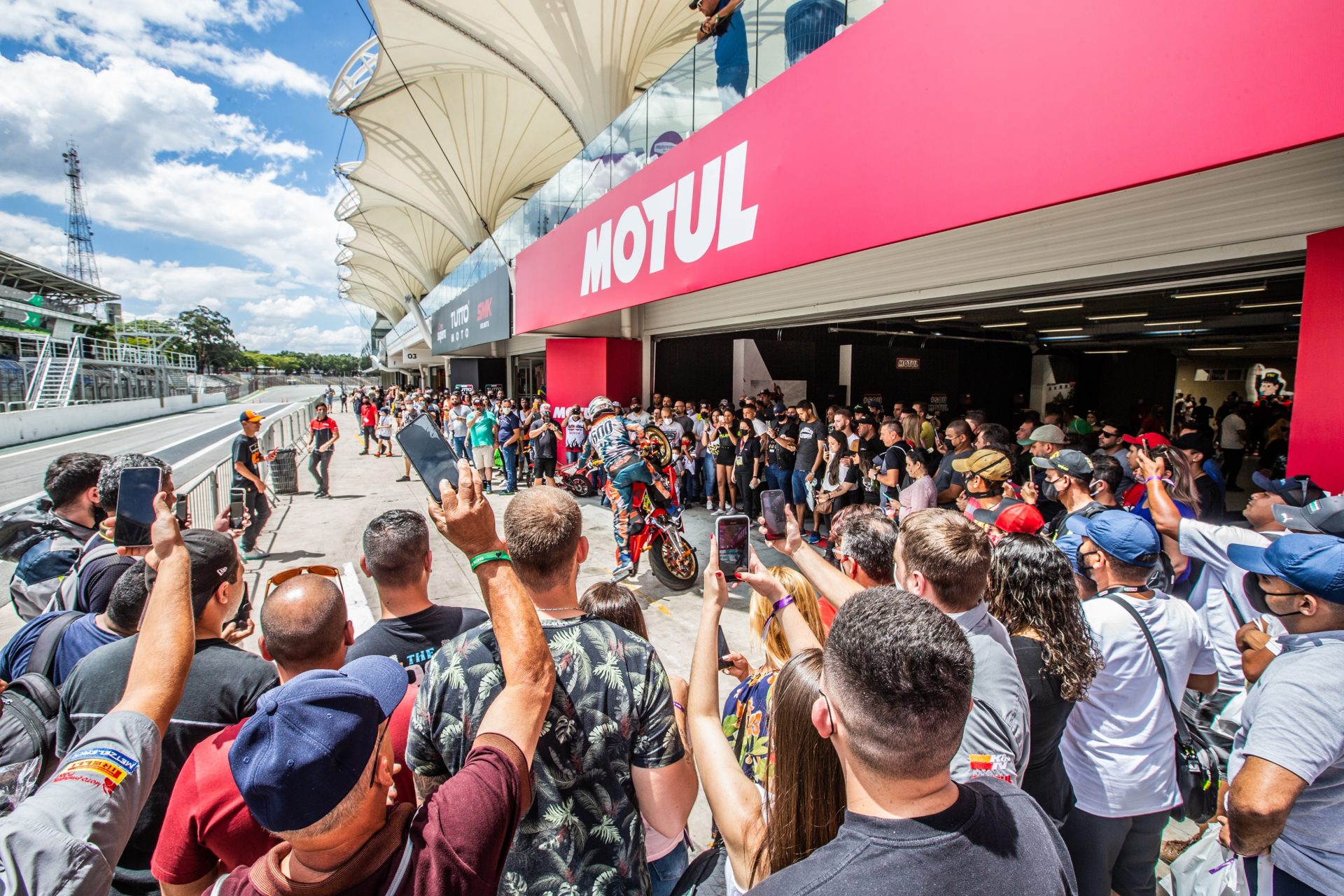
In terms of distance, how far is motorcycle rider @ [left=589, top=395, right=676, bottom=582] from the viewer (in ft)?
19.6

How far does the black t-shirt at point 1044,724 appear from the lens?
1.86 m

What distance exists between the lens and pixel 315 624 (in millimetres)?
1824

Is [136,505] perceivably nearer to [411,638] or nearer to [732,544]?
[411,638]

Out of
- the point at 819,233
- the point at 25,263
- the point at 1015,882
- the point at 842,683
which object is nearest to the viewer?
the point at 1015,882

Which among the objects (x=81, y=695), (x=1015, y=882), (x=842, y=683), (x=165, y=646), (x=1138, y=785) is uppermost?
(x=842, y=683)

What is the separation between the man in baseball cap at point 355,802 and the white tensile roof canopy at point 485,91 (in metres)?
16.6

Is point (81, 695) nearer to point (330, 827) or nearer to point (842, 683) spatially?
point (330, 827)

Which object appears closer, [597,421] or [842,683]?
[842,683]

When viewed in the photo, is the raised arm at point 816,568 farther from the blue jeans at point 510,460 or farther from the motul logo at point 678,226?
the blue jeans at point 510,460


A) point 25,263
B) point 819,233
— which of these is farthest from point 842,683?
point 25,263

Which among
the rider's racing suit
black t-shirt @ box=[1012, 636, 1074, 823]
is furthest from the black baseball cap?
the rider's racing suit

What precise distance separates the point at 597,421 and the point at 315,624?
4710 millimetres

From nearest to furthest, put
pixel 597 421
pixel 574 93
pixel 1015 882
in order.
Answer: pixel 1015 882, pixel 597 421, pixel 574 93

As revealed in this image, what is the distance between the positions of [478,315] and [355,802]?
1704cm
